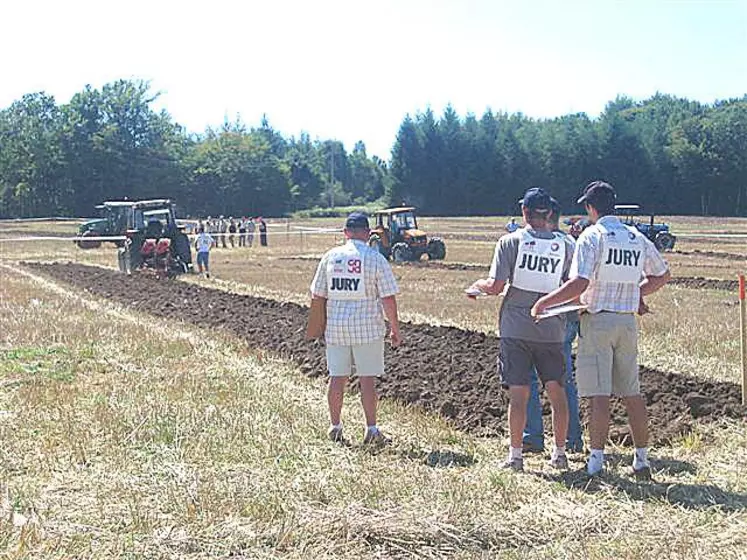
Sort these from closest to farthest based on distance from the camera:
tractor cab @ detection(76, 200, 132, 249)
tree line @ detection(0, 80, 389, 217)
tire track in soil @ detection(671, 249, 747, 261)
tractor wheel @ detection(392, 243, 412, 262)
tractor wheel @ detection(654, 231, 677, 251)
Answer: tractor wheel @ detection(392, 243, 412, 262) < tire track in soil @ detection(671, 249, 747, 261) < tractor wheel @ detection(654, 231, 677, 251) < tractor cab @ detection(76, 200, 132, 249) < tree line @ detection(0, 80, 389, 217)

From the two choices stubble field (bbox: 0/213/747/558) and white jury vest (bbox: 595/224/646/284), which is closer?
stubble field (bbox: 0/213/747/558)

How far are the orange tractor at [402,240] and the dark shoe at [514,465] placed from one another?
25.6 metres

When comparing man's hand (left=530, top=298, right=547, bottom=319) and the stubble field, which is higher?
man's hand (left=530, top=298, right=547, bottom=319)

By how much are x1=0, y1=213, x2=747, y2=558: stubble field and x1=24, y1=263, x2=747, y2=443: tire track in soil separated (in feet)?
0.13

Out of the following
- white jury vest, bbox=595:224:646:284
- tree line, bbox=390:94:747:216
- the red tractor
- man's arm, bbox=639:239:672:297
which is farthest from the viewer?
tree line, bbox=390:94:747:216

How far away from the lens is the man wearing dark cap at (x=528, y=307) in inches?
266

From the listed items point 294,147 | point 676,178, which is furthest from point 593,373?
point 294,147

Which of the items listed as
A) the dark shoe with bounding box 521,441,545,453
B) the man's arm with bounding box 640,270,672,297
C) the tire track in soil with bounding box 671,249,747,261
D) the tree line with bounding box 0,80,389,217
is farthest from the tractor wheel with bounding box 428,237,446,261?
the tree line with bounding box 0,80,389,217

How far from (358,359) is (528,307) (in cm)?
151

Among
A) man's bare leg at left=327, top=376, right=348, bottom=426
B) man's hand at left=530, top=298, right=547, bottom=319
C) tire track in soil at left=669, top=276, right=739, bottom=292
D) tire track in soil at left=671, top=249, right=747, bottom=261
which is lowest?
tire track in soil at left=671, top=249, right=747, bottom=261

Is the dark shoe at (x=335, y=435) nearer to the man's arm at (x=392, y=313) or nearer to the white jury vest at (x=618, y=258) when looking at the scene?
the man's arm at (x=392, y=313)

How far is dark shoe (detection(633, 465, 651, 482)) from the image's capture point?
6539mm

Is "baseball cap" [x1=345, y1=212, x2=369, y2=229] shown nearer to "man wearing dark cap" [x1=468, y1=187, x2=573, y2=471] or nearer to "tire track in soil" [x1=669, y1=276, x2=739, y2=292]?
"man wearing dark cap" [x1=468, y1=187, x2=573, y2=471]

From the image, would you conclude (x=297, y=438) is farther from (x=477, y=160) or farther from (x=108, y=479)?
(x=477, y=160)
